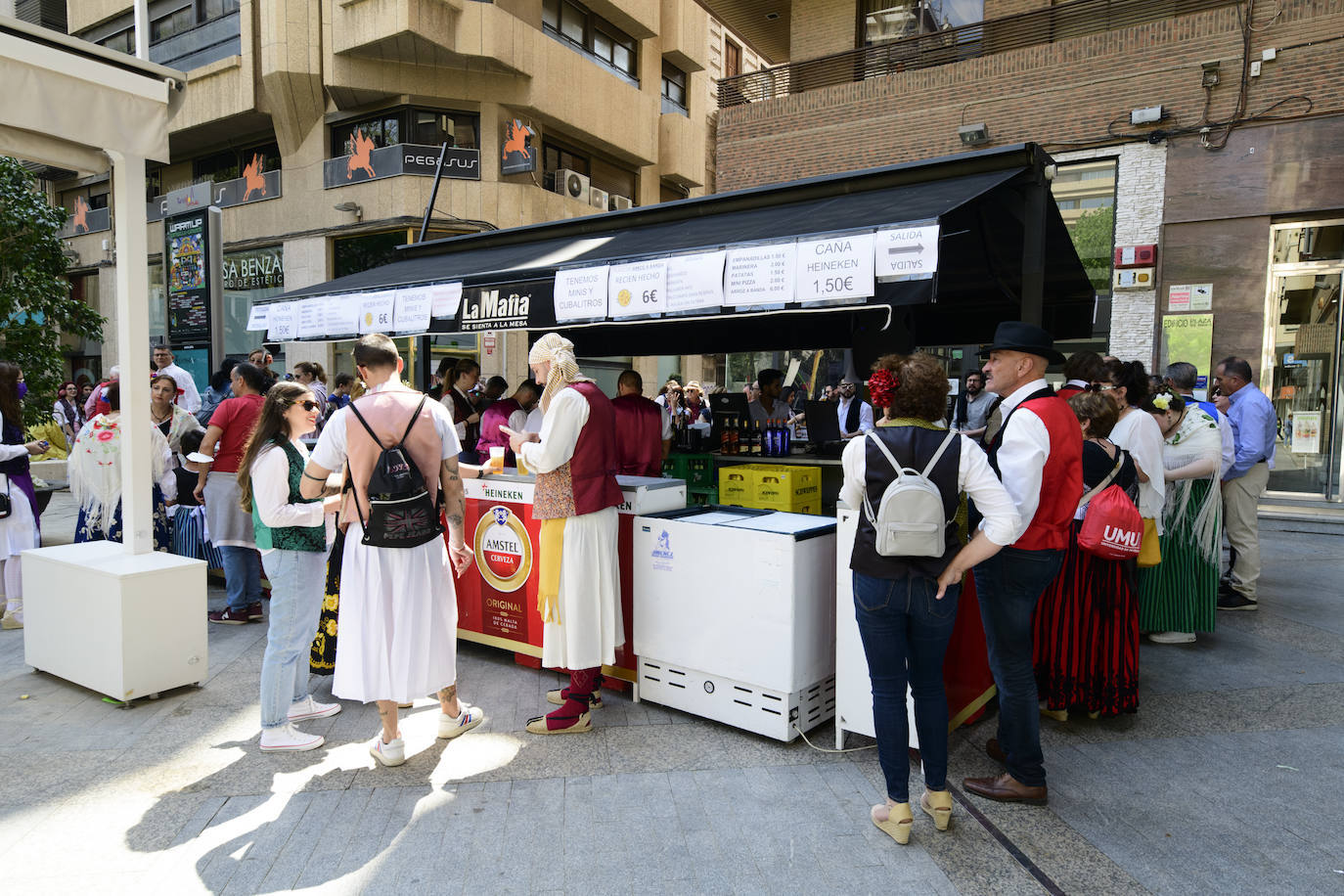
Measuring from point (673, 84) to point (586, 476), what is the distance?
75.1ft

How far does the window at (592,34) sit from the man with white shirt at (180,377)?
13652 millimetres

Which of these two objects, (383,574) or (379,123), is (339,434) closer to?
(383,574)

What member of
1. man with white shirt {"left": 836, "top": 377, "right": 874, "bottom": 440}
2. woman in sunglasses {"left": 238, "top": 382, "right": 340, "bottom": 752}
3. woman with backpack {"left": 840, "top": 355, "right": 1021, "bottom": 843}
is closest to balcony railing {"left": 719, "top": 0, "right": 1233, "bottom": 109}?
man with white shirt {"left": 836, "top": 377, "right": 874, "bottom": 440}

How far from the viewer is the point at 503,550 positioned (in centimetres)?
519

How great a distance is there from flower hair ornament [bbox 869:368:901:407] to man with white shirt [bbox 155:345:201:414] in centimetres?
776

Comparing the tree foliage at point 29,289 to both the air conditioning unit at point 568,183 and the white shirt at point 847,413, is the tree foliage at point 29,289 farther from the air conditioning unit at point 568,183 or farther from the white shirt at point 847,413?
the white shirt at point 847,413

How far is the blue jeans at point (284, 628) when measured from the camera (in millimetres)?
4031

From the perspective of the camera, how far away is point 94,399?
678 cm

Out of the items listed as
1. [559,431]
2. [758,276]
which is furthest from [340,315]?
[758,276]

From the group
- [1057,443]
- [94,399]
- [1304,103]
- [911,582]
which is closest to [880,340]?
[1057,443]

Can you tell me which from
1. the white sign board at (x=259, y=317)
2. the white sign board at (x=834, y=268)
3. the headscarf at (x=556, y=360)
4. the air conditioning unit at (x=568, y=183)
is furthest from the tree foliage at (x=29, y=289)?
the white sign board at (x=834, y=268)

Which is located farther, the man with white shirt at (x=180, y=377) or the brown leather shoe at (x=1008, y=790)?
the man with white shirt at (x=180, y=377)

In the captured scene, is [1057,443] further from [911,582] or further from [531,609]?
[531,609]

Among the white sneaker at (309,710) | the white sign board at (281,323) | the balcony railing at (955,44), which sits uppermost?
the balcony railing at (955,44)
